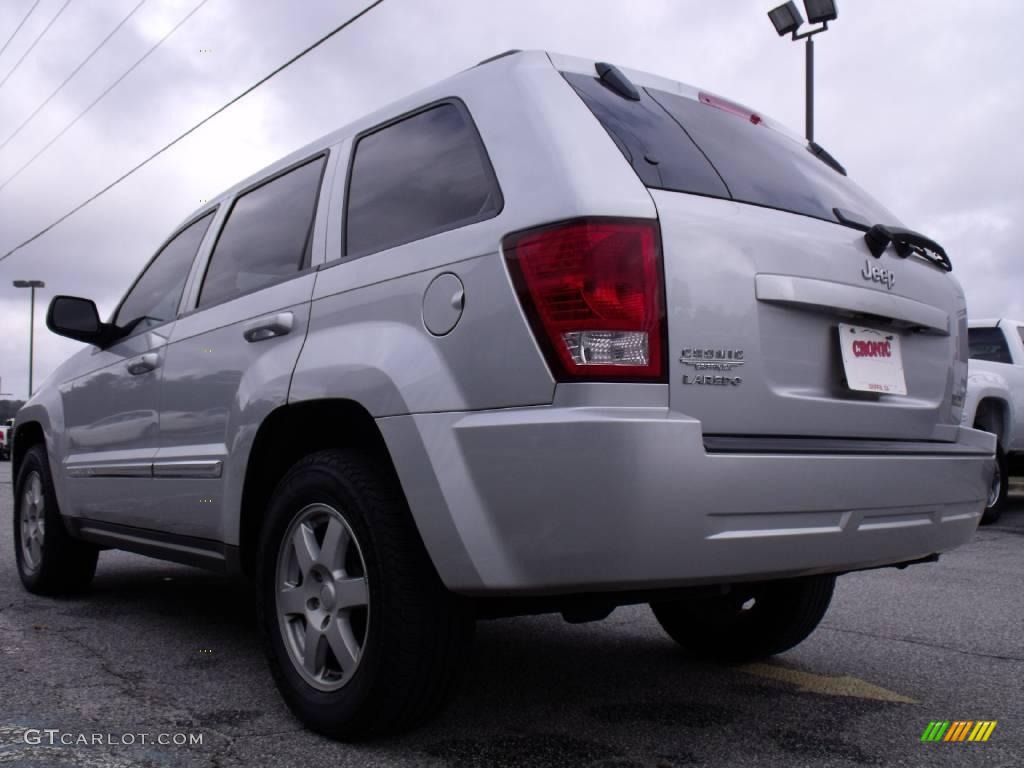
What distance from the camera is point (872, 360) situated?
2525 millimetres

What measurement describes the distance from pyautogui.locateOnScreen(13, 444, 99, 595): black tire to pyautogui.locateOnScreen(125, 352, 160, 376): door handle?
1125 millimetres

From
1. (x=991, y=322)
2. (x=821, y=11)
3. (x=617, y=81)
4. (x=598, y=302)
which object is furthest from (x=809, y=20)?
(x=598, y=302)

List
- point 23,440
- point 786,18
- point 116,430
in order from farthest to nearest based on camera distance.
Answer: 1. point 786,18
2. point 23,440
3. point 116,430

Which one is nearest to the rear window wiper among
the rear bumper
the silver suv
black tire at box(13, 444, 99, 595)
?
the silver suv

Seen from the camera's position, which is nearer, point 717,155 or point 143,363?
point 717,155

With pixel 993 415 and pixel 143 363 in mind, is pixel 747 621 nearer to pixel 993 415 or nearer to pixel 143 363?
pixel 143 363

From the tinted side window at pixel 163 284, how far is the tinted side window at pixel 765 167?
2.08m

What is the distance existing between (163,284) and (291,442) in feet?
5.25

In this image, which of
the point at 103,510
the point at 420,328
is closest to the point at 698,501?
the point at 420,328

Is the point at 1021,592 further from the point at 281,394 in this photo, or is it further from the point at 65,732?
the point at 65,732

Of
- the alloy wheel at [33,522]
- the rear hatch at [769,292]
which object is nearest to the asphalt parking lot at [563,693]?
the alloy wheel at [33,522]

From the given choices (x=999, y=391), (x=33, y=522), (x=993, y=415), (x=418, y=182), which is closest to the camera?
(x=418, y=182)

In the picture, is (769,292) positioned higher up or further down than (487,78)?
further down

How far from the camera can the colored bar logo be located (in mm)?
2635
